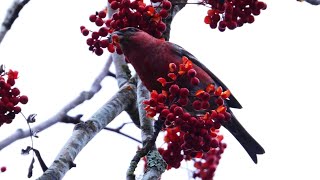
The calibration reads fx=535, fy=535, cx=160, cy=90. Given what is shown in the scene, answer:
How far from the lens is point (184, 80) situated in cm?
314

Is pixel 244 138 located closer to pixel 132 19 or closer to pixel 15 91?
pixel 132 19

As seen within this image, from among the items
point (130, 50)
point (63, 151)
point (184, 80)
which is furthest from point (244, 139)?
point (63, 151)

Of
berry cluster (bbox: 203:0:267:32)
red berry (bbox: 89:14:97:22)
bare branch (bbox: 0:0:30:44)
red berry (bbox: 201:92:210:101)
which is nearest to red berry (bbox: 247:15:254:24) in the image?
berry cluster (bbox: 203:0:267:32)

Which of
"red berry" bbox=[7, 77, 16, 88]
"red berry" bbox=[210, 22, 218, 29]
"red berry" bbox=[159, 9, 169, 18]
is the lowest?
"red berry" bbox=[210, 22, 218, 29]

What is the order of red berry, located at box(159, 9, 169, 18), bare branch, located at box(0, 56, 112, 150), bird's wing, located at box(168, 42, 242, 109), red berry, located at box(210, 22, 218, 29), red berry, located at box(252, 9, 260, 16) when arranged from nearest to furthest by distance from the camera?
bare branch, located at box(0, 56, 112, 150) → red berry, located at box(159, 9, 169, 18) → red berry, located at box(252, 9, 260, 16) → red berry, located at box(210, 22, 218, 29) → bird's wing, located at box(168, 42, 242, 109)

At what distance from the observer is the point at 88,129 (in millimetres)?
3193

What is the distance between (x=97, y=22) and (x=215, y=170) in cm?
194

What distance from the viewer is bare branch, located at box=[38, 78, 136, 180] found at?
2.73m

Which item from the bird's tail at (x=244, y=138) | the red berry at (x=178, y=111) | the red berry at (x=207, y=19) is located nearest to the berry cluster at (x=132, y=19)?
the red berry at (x=207, y=19)

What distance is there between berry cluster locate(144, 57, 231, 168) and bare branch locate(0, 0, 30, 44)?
32.8 inches

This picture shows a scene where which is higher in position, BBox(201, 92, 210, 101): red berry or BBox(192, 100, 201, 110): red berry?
BBox(201, 92, 210, 101): red berry

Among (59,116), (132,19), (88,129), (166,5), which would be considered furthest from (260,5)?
(59,116)

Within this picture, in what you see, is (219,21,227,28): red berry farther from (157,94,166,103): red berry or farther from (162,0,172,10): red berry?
(157,94,166,103): red berry

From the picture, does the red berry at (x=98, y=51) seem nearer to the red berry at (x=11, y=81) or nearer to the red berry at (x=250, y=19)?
the red berry at (x=11, y=81)
